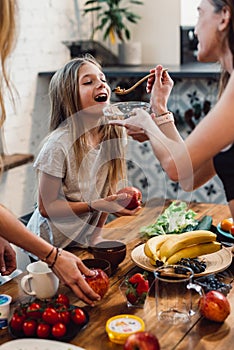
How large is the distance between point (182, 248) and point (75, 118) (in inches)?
30.8

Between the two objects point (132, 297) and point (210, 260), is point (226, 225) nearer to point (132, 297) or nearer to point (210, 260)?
point (210, 260)

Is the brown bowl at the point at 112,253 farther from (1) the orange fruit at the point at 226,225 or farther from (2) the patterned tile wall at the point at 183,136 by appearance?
(2) the patterned tile wall at the point at 183,136

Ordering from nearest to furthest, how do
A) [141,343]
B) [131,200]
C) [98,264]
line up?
[141,343], [98,264], [131,200]

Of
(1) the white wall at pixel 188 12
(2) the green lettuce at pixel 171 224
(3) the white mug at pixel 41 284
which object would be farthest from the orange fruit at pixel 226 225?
(1) the white wall at pixel 188 12

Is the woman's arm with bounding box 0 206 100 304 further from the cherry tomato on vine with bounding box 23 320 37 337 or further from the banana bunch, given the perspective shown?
the banana bunch

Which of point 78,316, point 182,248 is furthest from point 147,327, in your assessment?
point 182,248

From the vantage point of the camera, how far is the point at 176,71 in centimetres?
401

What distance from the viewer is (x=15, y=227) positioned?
1799 millimetres

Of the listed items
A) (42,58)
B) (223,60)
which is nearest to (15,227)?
(223,60)

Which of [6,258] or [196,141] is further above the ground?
[196,141]

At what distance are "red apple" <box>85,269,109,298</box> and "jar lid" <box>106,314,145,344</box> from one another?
16 centimetres

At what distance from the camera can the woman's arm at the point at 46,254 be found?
180cm

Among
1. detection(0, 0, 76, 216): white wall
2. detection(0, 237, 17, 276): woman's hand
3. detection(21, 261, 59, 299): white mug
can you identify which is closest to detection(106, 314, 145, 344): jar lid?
detection(21, 261, 59, 299): white mug

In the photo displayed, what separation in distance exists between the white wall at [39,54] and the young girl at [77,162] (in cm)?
145
